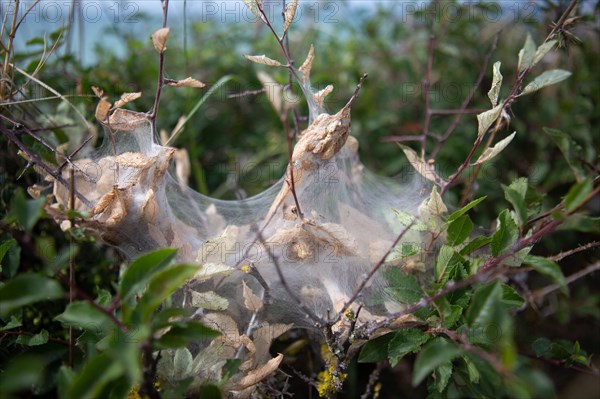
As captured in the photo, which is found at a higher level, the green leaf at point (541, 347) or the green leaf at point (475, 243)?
the green leaf at point (475, 243)

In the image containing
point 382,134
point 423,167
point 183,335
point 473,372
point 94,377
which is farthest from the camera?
point 382,134

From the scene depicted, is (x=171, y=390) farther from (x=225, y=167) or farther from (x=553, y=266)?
(x=225, y=167)

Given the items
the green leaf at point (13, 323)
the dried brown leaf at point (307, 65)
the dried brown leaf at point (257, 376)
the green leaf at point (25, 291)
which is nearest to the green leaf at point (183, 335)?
the green leaf at point (25, 291)

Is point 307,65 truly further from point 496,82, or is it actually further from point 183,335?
point 183,335

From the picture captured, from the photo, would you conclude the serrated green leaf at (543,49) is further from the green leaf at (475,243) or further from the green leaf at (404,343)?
the green leaf at (404,343)

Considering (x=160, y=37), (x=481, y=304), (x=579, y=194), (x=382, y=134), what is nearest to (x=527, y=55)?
(x=579, y=194)
